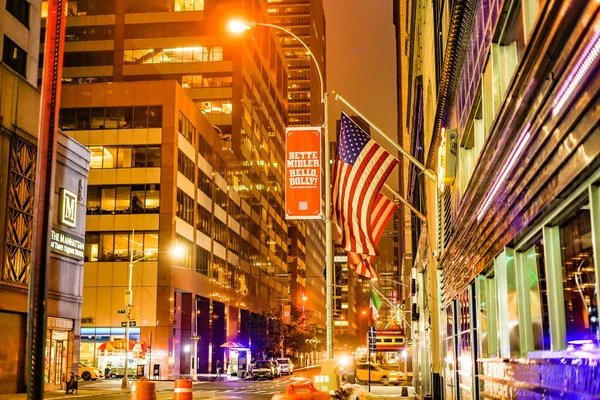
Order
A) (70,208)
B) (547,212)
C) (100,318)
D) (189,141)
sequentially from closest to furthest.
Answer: (547,212), (70,208), (100,318), (189,141)

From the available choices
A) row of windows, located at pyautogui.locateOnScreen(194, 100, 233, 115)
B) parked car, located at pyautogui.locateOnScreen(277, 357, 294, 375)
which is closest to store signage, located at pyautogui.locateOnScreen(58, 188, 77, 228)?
parked car, located at pyautogui.locateOnScreen(277, 357, 294, 375)

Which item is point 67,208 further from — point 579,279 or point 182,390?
point 579,279

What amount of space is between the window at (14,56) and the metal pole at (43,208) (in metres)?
40.8

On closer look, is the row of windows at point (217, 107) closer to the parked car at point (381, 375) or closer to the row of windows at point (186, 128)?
the row of windows at point (186, 128)

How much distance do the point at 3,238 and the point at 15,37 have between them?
12816 millimetres

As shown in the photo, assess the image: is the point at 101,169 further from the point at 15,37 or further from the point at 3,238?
the point at 3,238

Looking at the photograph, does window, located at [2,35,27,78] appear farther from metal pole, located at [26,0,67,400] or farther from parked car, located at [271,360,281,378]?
metal pole, located at [26,0,67,400]

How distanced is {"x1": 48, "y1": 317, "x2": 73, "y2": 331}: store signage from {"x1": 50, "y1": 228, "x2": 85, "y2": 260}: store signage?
4.13 metres

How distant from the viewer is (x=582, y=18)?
4789mm

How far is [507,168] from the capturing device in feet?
27.3

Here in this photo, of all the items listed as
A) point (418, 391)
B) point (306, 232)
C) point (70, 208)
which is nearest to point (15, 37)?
point (70, 208)

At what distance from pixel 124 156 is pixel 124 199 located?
A: 452 cm

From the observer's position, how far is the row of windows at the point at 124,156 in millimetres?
73625

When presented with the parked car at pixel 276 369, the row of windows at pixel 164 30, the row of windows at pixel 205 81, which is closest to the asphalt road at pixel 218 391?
the parked car at pixel 276 369
